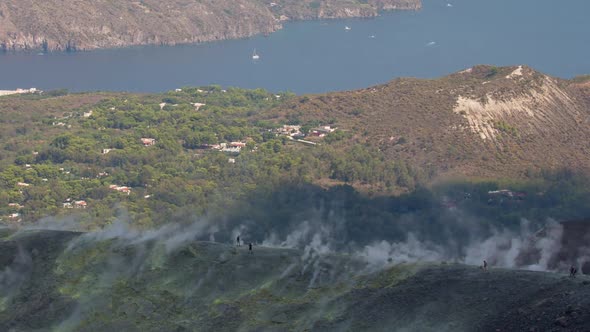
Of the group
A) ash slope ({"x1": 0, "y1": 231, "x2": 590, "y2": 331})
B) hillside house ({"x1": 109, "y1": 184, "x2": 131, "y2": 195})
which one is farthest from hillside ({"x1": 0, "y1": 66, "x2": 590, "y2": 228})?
ash slope ({"x1": 0, "y1": 231, "x2": 590, "y2": 331})

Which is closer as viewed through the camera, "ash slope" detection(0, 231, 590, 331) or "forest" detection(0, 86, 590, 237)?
"ash slope" detection(0, 231, 590, 331)

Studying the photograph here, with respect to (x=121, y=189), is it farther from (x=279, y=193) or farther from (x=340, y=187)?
(x=340, y=187)

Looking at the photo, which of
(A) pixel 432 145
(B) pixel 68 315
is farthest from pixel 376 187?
(B) pixel 68 315

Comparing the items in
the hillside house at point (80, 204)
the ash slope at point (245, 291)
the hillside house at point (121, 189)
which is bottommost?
the hillside house at point (80, 204)

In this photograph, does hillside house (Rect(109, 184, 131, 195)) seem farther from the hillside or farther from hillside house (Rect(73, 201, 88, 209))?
Result: hillside house (Rect(73, 201, 88, 209))

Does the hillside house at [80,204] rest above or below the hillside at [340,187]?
below

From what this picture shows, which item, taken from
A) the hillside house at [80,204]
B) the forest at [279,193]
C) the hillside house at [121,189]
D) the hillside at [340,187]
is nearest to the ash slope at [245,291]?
the forest at [279,193]

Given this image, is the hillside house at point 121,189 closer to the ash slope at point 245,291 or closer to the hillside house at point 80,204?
the hillside house at point 80,204

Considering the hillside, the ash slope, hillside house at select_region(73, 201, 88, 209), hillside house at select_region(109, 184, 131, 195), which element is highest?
the ash slope

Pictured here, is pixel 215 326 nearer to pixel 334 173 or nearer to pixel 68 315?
pixel 68 315

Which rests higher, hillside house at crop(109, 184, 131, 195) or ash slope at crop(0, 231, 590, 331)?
ash slope at crop(0, 231, 590, 331)
